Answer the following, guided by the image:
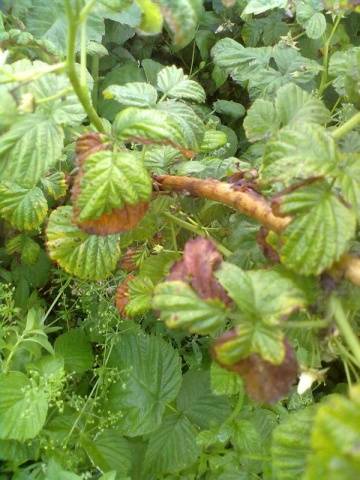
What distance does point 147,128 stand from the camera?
27.6 inches

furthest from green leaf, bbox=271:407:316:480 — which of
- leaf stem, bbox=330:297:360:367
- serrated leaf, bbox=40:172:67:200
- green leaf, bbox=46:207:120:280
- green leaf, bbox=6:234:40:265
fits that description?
green leaf, bbox=6:234:40:265

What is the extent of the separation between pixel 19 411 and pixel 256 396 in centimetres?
63

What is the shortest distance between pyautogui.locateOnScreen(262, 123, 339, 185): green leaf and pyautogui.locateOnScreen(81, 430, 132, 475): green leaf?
0.72 m

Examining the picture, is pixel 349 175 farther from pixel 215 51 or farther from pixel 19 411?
pixel 215 51

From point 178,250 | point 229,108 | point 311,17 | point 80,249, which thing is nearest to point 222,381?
point 178,250

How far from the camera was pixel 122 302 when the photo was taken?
984mm

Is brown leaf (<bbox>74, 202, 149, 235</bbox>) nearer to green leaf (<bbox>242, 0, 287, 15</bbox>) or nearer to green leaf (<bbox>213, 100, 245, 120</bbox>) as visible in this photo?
green leaf (<bbox>242, 0, 287, 15</bbox>)

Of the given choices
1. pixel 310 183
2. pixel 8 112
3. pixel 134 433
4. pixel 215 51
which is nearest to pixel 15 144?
pixel 8 112

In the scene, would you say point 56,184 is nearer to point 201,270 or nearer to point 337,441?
point 201,270

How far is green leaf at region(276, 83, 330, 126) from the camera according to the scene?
2.72 feet

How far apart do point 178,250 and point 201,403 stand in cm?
41

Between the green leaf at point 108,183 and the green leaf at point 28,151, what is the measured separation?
44 millimetres

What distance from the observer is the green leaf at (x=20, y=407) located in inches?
42.1

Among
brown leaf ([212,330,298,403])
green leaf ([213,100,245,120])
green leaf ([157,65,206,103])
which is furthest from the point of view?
green leaf ([213,100,245,120])
